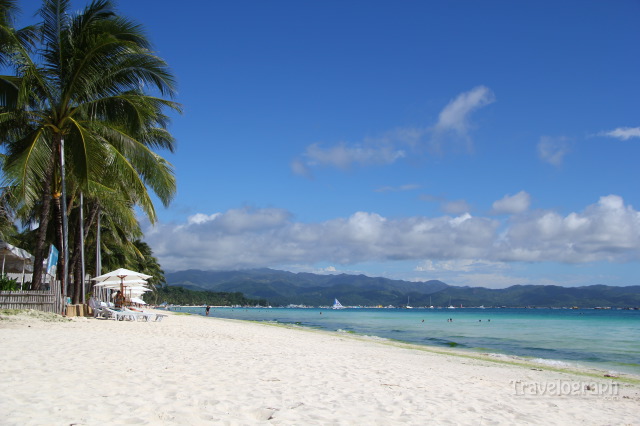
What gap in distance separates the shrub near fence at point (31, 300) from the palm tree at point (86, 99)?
18.7 inches

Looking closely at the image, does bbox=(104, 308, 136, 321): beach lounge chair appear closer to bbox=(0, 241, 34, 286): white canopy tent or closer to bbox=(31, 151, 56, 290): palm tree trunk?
bbox=(0, 241, 34, 286): white canopy tent

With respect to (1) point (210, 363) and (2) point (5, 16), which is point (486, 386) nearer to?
(1) point (210, 363)

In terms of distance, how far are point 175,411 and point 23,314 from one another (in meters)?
10.9

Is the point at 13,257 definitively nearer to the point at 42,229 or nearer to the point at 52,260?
the point at 52,260

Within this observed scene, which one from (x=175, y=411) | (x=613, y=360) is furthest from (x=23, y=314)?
(x=613, y=360)

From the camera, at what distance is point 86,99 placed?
48.0ft

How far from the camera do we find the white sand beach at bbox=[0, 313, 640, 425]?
4762 mm

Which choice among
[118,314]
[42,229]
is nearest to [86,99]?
[42,229]

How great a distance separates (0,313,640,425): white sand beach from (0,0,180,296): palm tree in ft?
17.7

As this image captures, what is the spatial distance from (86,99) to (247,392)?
12.3 metres

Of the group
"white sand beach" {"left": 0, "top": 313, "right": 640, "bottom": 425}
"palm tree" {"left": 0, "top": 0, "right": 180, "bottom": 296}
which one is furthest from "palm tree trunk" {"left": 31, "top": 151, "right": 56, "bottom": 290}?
"white sand beach" {"left": 0, "top": 313, "right": 640, "bottom": 425}

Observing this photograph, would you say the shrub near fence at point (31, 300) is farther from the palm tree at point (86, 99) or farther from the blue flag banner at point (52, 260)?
the blue flag banner at point (52, 260)

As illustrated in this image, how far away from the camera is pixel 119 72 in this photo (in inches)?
543

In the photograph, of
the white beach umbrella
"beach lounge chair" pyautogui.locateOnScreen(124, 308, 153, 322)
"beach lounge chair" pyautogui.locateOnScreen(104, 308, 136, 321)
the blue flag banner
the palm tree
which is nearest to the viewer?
the palm tree
